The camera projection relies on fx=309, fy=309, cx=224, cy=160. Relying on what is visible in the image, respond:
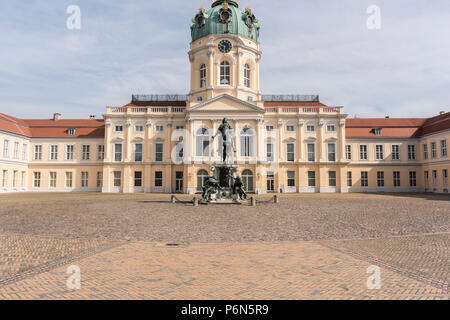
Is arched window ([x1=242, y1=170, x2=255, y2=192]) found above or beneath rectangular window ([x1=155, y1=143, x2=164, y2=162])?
beneath

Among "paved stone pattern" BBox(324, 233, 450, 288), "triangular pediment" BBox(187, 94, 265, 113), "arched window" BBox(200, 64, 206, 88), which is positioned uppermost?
"arched window" BBox(200, 64, 206, 88)

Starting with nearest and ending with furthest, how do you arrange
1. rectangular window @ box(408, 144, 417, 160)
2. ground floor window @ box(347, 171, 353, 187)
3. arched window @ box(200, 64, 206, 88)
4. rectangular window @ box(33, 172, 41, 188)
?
arched window @ box(200, 64, 206, 88), ground floor window @ box(347, 171, 353, 187), rectangular window @ box(408, 144, 417, 160), rectangular window @ box(33, 172, 41, 188)

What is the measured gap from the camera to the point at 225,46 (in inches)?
1793

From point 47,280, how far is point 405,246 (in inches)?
349

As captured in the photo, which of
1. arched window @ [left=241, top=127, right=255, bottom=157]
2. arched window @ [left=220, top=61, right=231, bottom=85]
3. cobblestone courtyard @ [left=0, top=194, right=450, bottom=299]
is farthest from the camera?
arched window @ [left=220, top=61, right=231, bottom=85]

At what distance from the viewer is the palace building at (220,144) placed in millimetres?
41531

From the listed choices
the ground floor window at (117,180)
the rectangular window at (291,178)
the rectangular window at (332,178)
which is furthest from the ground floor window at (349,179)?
the ground floor window at (117,180)

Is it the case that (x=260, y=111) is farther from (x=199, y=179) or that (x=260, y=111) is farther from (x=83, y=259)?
(x=83, y=259)

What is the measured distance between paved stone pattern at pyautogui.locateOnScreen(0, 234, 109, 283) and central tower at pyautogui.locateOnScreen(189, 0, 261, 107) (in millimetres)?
36509

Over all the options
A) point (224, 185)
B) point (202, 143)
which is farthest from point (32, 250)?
point (202, 143)

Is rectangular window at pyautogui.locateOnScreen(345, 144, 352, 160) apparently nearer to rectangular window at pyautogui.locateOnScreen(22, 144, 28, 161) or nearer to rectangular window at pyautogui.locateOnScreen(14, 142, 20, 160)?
rectangular window at pyautogui.locateOnScreen(14, 142, 20, 160)

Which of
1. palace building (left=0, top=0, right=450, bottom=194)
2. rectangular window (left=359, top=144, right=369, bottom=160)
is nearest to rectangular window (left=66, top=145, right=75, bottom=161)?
palace building (left=0, top=0, right=450, bottom=194)

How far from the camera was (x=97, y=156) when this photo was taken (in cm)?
4881

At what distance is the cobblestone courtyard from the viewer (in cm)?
514
